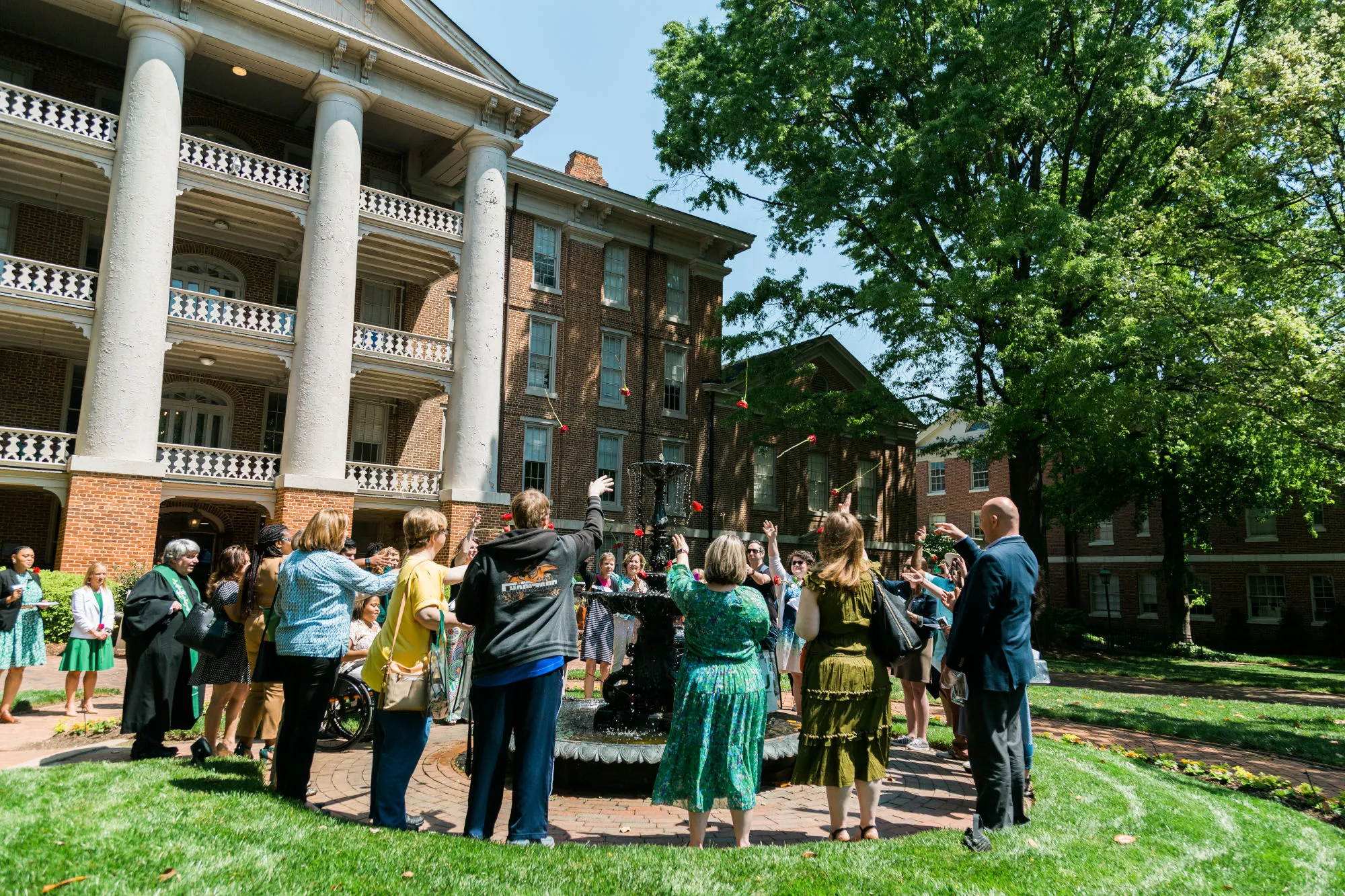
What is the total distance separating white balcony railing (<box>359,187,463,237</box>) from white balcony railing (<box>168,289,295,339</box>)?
11.7 ft

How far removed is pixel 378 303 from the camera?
940 inches

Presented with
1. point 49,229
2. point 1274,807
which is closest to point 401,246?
point 49,229

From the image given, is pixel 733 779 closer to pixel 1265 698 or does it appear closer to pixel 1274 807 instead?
pixel 1274 807

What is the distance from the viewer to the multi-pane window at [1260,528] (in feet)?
112

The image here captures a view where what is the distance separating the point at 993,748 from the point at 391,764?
356 cm

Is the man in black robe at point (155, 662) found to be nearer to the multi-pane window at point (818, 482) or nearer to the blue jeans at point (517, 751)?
the blue jeans at point (517, 751)

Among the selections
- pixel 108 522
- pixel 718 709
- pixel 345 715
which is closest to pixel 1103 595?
pixel 108 522

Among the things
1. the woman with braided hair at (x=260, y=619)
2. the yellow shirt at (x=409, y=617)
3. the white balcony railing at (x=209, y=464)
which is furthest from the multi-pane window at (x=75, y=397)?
the yellow shirt at (x=409, y=617)

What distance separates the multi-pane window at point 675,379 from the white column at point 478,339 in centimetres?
743

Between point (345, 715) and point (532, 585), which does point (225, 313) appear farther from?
point (532, 585)

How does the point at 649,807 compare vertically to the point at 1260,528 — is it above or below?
below

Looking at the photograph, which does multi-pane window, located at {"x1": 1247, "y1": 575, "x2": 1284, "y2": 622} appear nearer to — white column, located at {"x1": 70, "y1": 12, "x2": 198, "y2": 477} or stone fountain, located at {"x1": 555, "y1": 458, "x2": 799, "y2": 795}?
stone fountain, located at {"x1": 555, "y1": 458, "x2": 799, "y2": 795}

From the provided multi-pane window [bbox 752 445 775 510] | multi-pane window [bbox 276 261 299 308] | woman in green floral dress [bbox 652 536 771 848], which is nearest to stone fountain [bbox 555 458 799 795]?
woman in green floral dress [bbox 652 536 771 848]

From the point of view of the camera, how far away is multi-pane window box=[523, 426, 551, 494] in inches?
990
